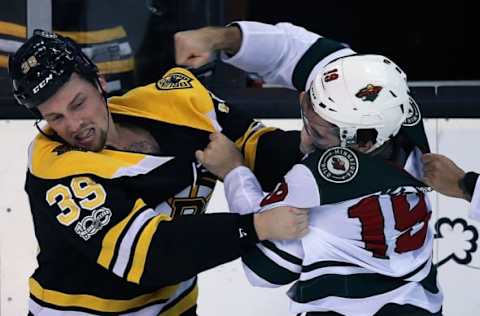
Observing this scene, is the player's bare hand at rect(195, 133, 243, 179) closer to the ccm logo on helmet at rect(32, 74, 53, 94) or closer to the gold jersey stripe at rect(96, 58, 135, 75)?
the ccm logo on helmet at rect(32, 74, 53, 94)

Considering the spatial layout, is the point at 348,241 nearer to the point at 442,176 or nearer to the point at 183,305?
the point at 442,176

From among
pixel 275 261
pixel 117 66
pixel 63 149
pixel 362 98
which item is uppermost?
pixel 362 98

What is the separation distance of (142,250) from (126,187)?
165 millimetres

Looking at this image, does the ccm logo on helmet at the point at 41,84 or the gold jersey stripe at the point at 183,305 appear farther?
the gold jersey stripe at the point at 183,305

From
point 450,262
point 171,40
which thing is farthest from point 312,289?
point 171,40

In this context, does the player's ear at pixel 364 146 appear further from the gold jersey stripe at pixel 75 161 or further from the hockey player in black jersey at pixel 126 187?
the gold jersey stripe at pixel 75 161

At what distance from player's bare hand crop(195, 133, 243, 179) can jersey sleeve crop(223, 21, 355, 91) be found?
0.33 metres

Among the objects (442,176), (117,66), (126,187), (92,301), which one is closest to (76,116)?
(126,187)

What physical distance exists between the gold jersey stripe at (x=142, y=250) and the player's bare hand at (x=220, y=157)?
22 cm

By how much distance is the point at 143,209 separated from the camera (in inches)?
93.0

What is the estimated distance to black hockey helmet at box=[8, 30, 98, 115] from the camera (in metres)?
2.39

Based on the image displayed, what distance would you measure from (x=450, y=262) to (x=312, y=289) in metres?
1.51

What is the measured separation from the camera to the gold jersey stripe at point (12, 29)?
159 inches

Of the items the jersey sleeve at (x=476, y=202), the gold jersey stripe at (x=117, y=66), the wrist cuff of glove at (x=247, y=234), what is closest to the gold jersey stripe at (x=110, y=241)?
the wrist cuff of glove at (x=247, y=234)
